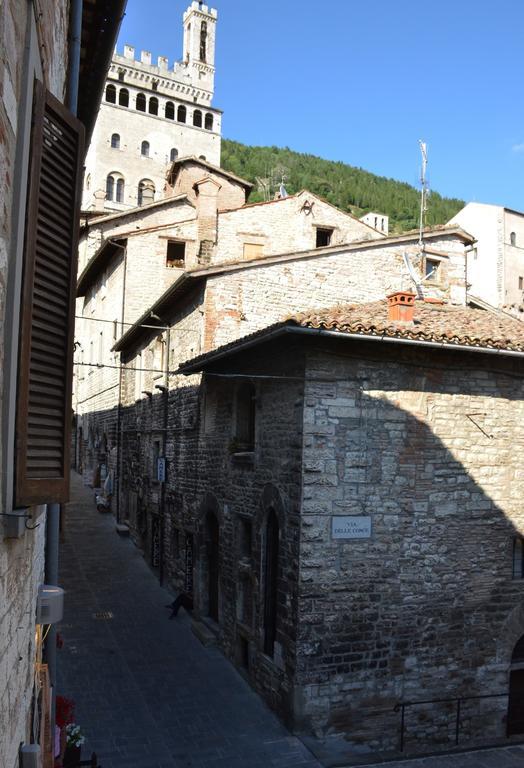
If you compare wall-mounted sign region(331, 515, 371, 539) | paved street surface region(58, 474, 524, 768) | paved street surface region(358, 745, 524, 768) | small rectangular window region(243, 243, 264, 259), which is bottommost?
paved street surface region(358, 745, 524, 768)

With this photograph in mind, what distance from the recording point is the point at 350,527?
10547mm

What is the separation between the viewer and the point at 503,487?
11.7 metres

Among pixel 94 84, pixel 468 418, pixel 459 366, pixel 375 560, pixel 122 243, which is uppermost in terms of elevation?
pixel 122 243

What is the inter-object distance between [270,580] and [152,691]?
279 centimetres

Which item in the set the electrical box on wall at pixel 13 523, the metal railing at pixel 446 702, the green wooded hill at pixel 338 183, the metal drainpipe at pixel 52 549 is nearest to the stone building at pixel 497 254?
the green wooded hill at pixel 338 183

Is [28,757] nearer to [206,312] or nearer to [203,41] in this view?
[206,312]

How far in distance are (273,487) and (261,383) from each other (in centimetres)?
186

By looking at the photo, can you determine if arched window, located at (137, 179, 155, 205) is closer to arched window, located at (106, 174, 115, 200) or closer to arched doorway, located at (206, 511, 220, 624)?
arched window, located at (106, 174, 115, 200)

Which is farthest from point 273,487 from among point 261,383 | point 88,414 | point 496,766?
point 88,414

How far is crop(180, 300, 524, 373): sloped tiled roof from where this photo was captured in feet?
32.8

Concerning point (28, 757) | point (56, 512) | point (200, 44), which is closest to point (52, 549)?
point (56, 512)

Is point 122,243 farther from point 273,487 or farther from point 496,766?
point 496,766

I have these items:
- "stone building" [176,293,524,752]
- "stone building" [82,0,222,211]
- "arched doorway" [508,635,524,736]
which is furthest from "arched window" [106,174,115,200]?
"arched doorway" [508,635,524,736]

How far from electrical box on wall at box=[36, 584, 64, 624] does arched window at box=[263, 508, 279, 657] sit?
6.32 metres
